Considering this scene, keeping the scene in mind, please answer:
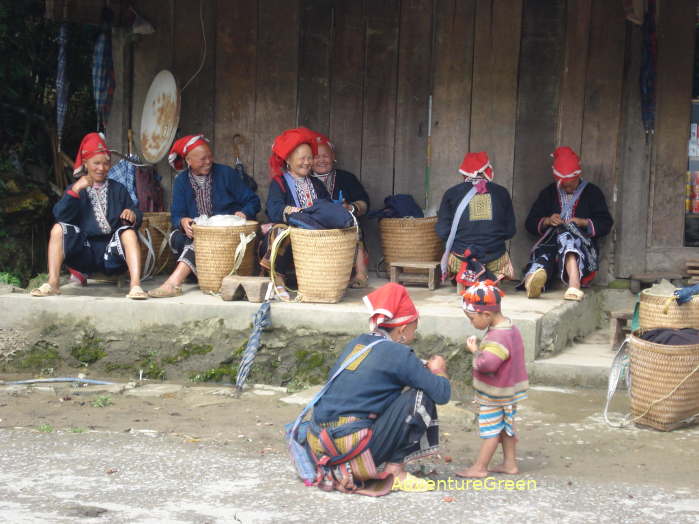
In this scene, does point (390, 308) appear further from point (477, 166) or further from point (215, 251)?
point (477, 166)

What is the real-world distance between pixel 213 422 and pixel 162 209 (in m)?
3.65

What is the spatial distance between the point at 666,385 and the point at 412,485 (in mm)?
1841

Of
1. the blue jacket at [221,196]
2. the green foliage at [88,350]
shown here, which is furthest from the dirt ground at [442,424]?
the blue jacket at [221,196]

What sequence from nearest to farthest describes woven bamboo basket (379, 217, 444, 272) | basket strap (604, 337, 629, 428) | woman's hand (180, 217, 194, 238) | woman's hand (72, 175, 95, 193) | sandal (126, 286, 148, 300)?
basket strap (604, 337, 629, 428)
sandal (126, 286, 148, 300)
woman's hand (72, 175, 95, 193)
woman's hand (180, 217, 194, 238)
woven bamboo basket (379, 217, 444, 272)

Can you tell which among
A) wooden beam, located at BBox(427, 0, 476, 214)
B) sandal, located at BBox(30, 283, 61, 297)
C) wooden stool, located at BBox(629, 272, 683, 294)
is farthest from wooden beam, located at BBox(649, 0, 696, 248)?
sandal, located at BBox(30, 283, 61, 297)

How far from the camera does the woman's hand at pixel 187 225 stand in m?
7.64

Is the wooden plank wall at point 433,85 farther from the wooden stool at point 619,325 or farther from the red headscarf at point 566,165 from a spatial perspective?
the wooden stool at point 619,325

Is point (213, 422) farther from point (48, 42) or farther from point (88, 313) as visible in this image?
point (48, 42)

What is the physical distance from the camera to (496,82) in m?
8.05

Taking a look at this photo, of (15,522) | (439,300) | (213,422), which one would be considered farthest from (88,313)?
(15,522)

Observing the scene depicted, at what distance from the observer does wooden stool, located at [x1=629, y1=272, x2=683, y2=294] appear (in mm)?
7715

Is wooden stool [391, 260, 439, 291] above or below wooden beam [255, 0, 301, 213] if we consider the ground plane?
below

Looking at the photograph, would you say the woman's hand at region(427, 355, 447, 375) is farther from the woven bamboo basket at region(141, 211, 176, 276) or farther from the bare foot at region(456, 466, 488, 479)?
the woven bamboo basket at region(141, 211, 176, 276)

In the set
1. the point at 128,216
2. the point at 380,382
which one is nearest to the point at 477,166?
the point at 128,216
